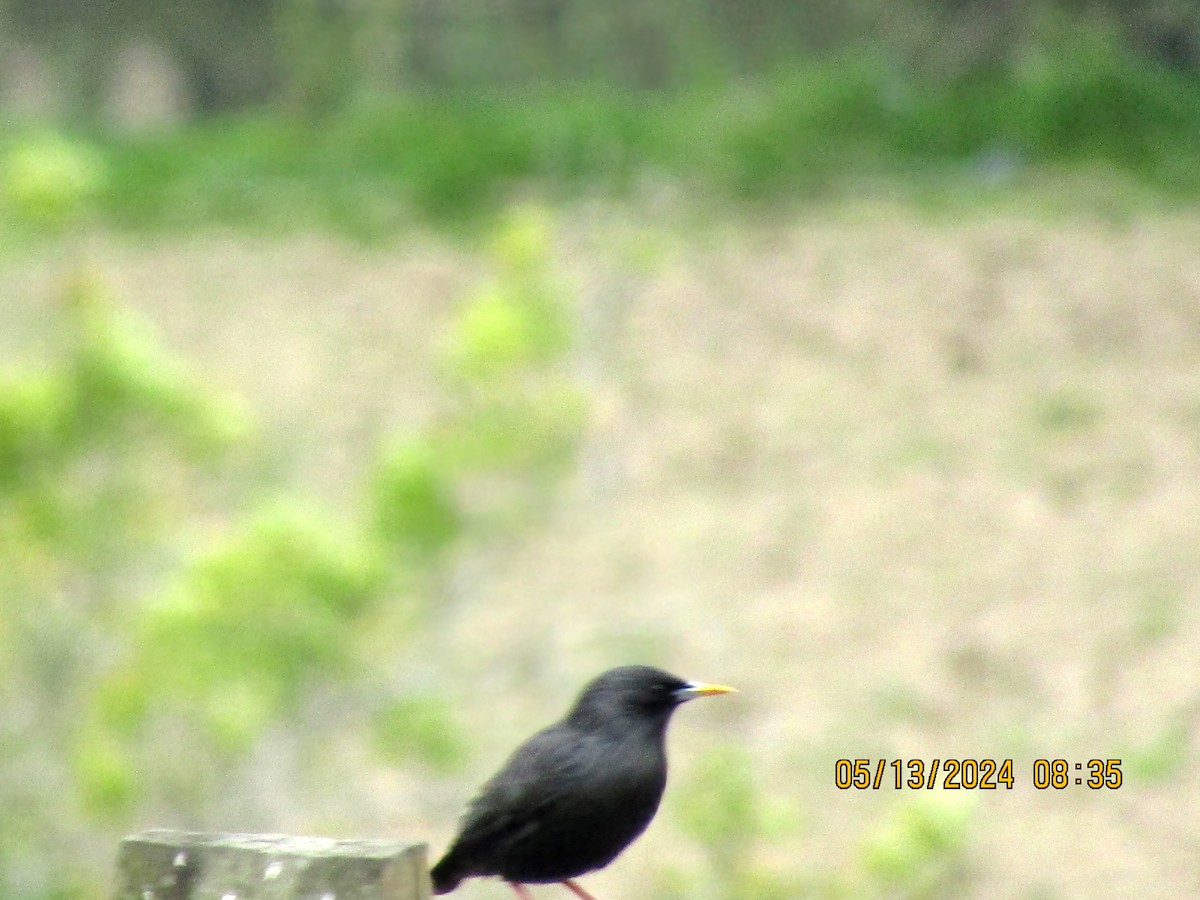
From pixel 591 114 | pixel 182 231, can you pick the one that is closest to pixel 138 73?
pixel 182 231

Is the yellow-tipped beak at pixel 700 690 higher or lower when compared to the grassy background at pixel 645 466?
lower

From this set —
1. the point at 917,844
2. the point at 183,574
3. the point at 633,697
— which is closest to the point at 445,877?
the point at 633,697

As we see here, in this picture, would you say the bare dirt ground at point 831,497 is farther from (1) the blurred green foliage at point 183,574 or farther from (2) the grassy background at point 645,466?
(1) the blurred green foliage at point 183,574

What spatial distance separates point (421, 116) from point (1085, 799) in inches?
211

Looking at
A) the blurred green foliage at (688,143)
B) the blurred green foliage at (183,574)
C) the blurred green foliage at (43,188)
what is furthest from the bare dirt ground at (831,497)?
the blurred green foliage at (43,188)

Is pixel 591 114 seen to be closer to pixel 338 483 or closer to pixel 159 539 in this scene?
pixel 338 483

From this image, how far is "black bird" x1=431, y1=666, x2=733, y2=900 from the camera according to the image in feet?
8.43

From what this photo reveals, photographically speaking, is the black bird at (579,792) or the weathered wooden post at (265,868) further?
the black bird at (579,792)

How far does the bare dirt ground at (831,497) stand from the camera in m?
5.61

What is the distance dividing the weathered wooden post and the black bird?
585 millimetres
